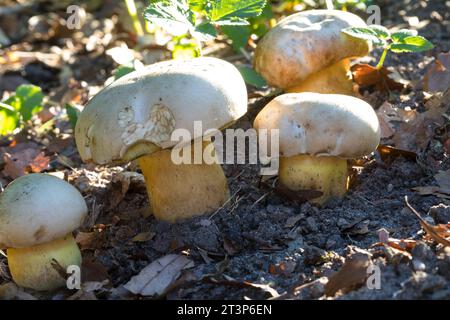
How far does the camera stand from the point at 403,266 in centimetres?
252

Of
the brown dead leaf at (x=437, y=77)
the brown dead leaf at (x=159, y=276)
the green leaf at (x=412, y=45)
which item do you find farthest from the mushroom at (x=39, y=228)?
the brown dead leaf at (x=437, y=77)

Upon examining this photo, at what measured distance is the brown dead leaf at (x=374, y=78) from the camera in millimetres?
4129

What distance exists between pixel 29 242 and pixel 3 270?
49cm

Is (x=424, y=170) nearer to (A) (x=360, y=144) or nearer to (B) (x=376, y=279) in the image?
(A) (x=360, y=144)

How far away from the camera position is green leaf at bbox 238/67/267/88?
382 centimetres

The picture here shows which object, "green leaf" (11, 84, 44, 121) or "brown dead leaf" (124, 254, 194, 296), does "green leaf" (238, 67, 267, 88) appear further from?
"green leaf" (11, 84, 44, 121)

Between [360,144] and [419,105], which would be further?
[419,105]

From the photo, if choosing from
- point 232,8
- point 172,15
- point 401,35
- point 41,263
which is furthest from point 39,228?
point 401,35

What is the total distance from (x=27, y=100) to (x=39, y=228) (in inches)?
74.1

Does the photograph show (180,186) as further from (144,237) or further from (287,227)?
(287,227)

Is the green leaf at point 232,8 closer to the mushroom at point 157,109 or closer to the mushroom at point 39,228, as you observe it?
the mushroom at point 157,109

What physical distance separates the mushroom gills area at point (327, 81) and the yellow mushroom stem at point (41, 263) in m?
1.63

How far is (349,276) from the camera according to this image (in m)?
2.52

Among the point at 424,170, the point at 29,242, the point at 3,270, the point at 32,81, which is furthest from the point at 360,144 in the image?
the point at 32,81
